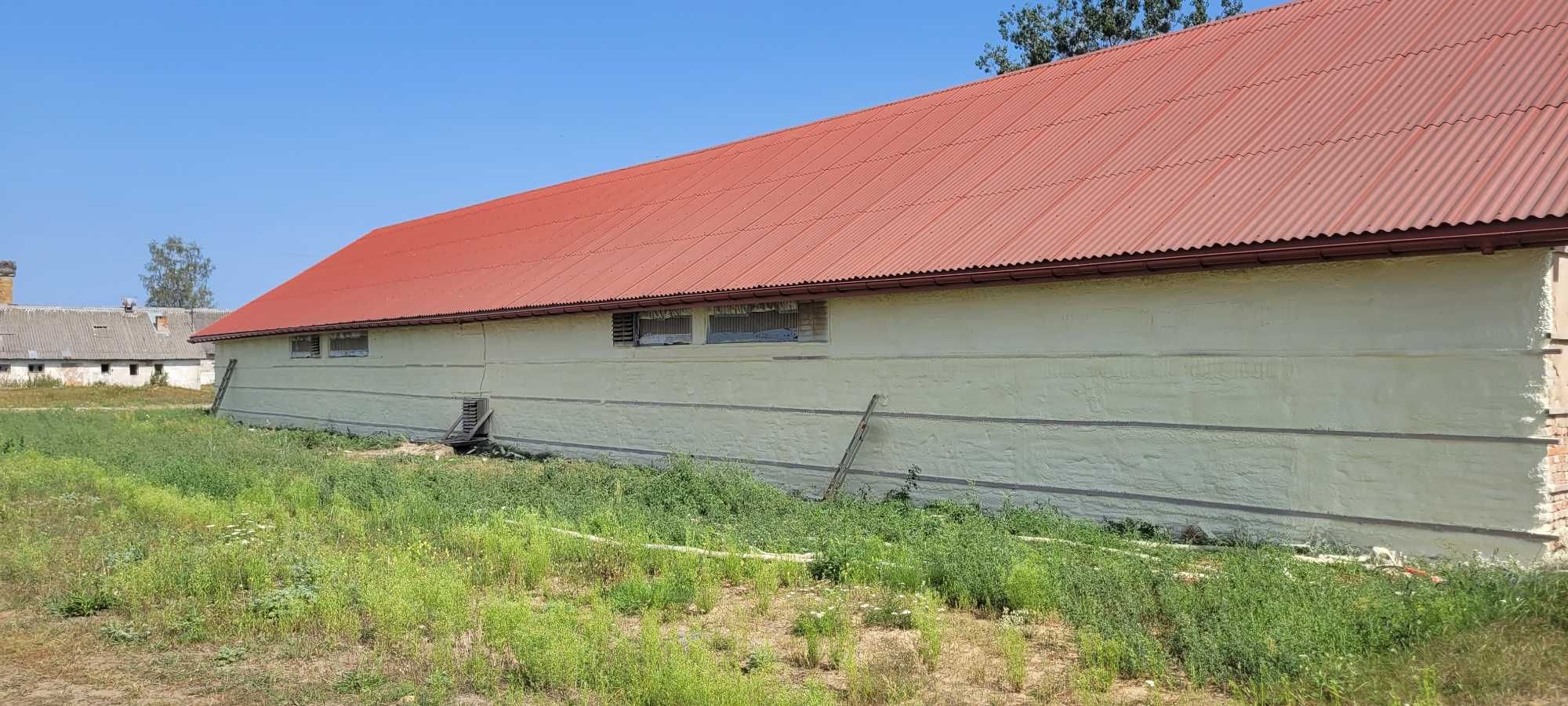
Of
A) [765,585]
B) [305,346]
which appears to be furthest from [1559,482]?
[305,346]

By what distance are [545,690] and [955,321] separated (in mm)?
7042

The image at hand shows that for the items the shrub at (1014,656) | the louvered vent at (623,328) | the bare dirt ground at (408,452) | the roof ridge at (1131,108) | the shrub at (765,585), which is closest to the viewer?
the shrub at (1014,656)

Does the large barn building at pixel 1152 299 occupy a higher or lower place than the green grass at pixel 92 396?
higher

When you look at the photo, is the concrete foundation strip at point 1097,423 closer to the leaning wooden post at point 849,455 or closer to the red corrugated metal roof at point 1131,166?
the leaning wooden post at point 849,455

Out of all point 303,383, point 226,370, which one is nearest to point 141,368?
point 226,370

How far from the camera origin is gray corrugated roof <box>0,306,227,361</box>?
6056cm

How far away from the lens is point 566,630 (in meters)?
6.74

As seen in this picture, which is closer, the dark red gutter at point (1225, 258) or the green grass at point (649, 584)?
the green grass at point (649, 584)

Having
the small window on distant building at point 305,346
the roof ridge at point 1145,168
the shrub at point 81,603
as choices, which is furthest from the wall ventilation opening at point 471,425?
the shrub at point 81,603

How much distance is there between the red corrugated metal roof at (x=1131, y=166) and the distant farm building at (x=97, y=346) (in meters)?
48.8

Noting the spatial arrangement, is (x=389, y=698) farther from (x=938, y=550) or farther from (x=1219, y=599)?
(x=1219, y=599)

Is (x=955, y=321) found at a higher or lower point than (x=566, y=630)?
higher

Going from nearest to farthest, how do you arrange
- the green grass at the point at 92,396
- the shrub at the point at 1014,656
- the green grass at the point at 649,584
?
the green grass at the point at 649,584 < the shrub at the point at 1014,656 < the green grass at the point at 92,396

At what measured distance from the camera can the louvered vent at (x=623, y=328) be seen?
16.4m
